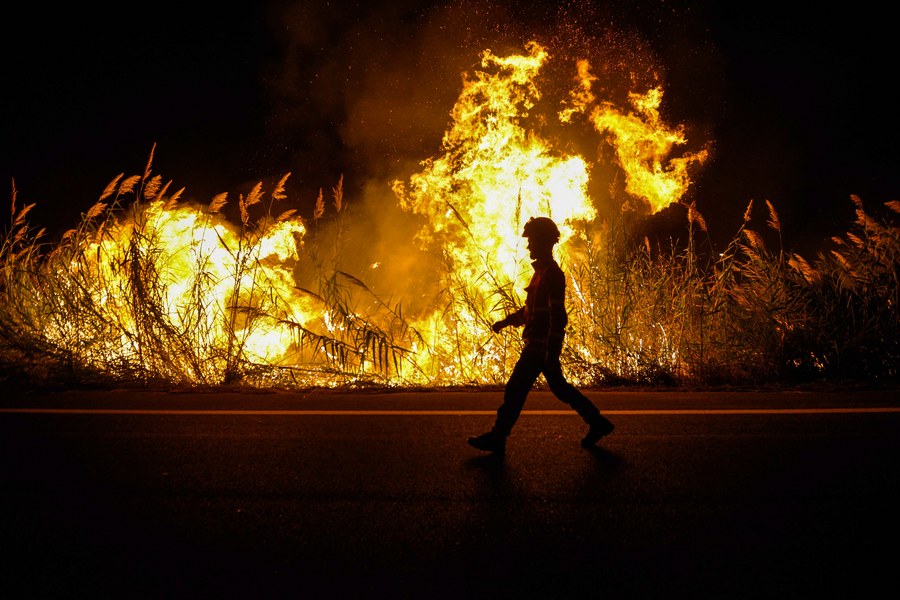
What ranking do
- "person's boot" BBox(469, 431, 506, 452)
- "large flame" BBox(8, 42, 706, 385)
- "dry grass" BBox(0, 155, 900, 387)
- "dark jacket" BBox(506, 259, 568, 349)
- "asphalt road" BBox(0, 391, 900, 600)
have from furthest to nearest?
"large flame" BBox(8, 42, 706, 385), "dry grass" BBox(0, 155, 900, 387), "dark jacket" BBox(506, 259, 568, 349), "person's boot" BBox(469, 431, 506, 452), "asphalt road" BBox(0, 391, 900, 600)

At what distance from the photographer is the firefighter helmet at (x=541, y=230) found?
16.6 ft

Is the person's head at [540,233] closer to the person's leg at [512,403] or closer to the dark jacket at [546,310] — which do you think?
the dark jacket at [546,310]

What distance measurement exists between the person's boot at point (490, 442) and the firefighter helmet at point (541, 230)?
56.1 inches

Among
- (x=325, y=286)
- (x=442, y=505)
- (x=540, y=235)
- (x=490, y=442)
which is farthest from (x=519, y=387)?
(x=325, y=286)

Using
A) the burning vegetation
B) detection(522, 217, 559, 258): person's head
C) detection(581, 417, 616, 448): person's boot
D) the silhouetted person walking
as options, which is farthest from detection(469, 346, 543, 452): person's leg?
the burning vegetation

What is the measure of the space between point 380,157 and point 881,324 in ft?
33.1

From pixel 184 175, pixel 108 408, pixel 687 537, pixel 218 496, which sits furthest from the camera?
pixel 184 175

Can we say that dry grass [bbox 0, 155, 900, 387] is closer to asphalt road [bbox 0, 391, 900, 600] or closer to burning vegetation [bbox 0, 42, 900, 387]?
burning vegetation [bbox 0, 42, 900, 387]

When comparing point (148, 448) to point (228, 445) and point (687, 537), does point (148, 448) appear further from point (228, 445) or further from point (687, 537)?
point (687, 537)

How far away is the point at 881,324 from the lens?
8.37 metres

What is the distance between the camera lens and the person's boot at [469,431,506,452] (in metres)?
4.86

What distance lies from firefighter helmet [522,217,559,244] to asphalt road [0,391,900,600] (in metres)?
1.50

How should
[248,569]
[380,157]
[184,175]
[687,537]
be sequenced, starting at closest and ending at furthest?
[248,569] < [687,537] < [380,157] < [184,175]

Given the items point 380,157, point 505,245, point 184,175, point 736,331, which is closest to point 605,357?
point 736,331
